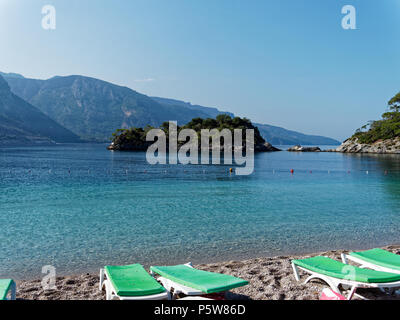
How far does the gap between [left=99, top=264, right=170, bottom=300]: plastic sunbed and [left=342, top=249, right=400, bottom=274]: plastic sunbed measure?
447cm

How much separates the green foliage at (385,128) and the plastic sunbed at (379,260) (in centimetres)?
10998

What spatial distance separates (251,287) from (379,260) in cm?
278

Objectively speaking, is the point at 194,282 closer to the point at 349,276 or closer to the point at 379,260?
the point at 349,276

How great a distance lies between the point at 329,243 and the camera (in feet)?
38.9

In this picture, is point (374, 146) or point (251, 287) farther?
point (374, 146)

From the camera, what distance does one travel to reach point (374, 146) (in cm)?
10512

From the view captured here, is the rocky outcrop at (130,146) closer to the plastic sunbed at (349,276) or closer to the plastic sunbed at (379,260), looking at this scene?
the plastic sunbed at (379,260)

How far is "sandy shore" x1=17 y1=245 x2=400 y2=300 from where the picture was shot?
6406 millimetres

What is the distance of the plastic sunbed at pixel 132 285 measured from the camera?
511 cm

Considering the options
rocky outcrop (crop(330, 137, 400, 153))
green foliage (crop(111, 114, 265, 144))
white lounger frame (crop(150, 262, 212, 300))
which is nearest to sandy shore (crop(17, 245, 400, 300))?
white lounger frame (crop(150, 262, 212, 300))

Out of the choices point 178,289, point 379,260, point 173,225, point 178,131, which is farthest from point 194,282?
point 178,131

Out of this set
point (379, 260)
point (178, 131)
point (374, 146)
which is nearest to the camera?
point (379, 260)

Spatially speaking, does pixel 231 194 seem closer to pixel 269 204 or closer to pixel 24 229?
pixel 269 204

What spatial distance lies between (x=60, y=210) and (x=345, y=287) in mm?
14622
